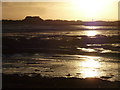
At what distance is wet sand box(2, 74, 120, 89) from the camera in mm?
9922

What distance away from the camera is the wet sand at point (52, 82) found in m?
9.92

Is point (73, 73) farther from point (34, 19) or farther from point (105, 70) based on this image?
point (34, 19)

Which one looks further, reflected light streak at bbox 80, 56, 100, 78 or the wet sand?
reflected light streak at bbox 80, 56, 100, 78

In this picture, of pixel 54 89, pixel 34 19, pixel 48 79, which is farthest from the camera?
pixel 34 19

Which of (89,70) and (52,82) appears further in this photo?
(89,70)

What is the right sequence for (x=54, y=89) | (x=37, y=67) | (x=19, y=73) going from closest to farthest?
(x=54, y=89) → (x=19, y=73) → (x=37, y=67)

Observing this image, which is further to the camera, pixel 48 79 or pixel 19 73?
pixel 19 73

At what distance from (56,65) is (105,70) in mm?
2815

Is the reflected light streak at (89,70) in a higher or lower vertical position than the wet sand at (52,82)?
higher

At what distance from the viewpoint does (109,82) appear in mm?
10438

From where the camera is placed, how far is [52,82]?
10430 mm

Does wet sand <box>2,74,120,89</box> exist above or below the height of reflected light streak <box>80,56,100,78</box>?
below

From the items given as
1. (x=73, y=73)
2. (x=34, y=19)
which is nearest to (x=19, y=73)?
(x=73, y=73)

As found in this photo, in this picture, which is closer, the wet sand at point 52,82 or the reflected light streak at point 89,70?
the wet sand at point 52,82
